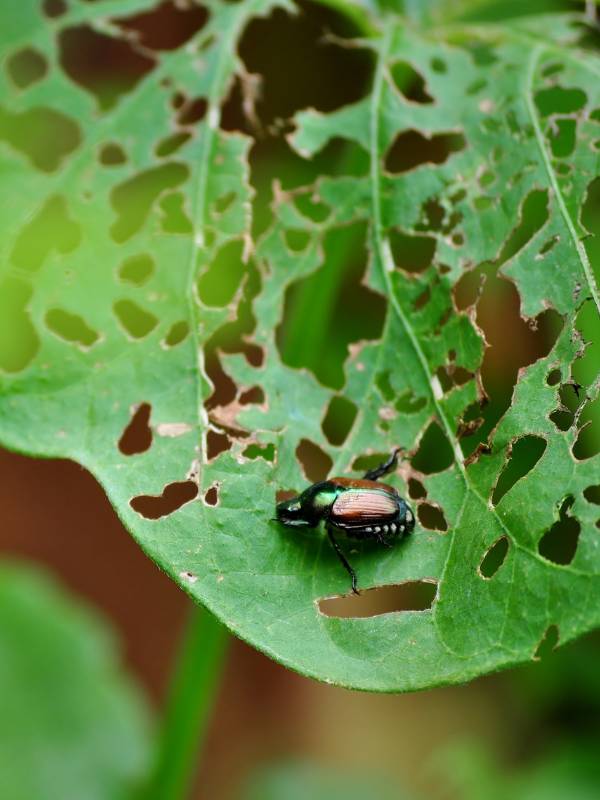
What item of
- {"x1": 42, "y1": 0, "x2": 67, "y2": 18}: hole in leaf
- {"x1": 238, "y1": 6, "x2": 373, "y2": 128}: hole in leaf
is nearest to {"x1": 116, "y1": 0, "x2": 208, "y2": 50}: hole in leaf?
{"x1": 238, "y1": 6, "x2": 373, "y2": 128}: hole in leaf

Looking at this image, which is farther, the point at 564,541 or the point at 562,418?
the point at 564,541

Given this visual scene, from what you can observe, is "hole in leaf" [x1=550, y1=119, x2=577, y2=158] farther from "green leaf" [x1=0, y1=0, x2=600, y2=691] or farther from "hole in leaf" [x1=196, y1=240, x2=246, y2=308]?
"hole in leaf" [x1=196, y1=240, x2=246, y2=308]

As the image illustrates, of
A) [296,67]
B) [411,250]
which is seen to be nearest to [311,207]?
[411,250]

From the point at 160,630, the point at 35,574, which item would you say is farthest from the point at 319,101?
the point at 160,630

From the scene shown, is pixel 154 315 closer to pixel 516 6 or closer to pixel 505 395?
pixel 505 395

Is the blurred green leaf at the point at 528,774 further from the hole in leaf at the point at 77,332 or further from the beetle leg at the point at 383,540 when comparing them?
the hole in leaf at the point at 77,332

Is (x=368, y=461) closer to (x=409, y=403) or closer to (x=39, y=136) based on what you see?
(x=409, y=403)
